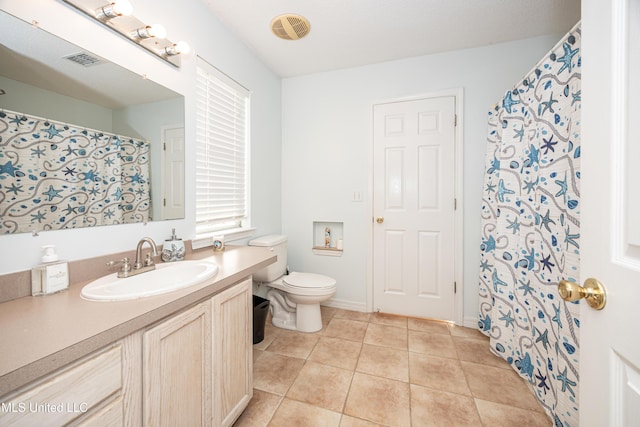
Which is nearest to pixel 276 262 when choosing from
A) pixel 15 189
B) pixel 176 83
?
pixel 176 83

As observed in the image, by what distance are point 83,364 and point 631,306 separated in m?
1.17

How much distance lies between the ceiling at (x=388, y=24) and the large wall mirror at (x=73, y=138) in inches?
39.0

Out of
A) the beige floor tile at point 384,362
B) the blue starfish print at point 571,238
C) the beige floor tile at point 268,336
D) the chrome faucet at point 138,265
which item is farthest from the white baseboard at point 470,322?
the chrome faucet at point 138,265

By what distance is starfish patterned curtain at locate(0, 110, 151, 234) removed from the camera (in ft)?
2.91

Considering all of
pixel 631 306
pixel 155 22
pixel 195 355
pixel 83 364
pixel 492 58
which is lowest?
pixel 195 355

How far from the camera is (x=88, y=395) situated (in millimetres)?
626

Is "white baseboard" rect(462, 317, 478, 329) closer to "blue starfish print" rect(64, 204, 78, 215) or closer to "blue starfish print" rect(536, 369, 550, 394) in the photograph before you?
"blue starfish print" rect(536, 369, 550, 394)

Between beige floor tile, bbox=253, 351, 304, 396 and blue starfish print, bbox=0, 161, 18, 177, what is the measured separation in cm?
152

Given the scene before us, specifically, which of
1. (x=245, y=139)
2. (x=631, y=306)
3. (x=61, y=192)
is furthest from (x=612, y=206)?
(x=245, y=139)

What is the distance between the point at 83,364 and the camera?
62 centimetres

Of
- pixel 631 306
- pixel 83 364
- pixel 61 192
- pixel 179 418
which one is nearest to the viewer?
pixel 631 306

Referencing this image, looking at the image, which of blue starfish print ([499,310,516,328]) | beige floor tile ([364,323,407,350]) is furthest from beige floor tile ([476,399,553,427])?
beige floor tile ([364,323,407,350])

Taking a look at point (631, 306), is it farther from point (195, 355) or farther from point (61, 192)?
point (61, 192)

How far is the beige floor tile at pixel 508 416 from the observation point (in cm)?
130
